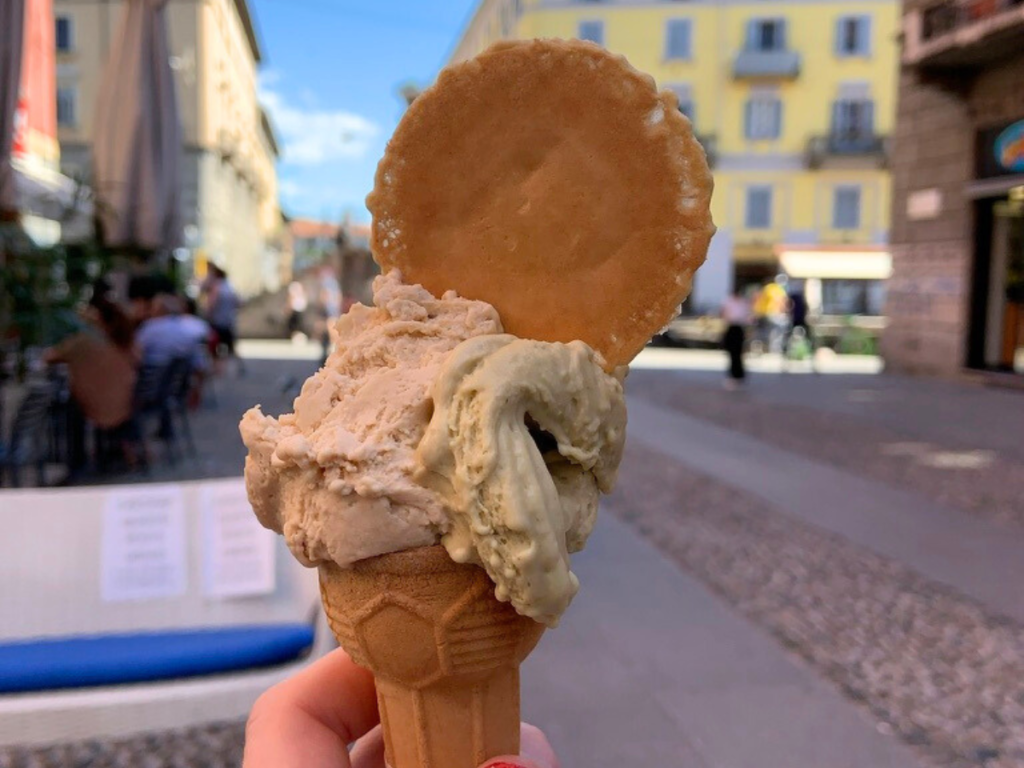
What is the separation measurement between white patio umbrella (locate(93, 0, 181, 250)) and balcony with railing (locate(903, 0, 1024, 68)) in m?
11.0

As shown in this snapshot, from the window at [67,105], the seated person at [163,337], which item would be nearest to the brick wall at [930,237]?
the seated person at [163,337]

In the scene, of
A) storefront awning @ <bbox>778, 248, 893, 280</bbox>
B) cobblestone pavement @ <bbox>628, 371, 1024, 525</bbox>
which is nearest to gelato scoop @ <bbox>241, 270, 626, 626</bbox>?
cobblestone pavement @ <bbox>628, 371, 1024, 525</bbox>

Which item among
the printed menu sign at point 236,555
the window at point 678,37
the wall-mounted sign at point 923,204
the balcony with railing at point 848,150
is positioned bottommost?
the printed menu sign at point 236,555

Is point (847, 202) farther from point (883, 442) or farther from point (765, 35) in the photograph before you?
point (883, 442)

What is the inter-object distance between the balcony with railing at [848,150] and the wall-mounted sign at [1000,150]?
18.4 meters

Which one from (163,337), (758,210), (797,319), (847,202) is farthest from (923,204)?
(847,202)

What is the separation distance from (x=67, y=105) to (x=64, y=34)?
2415 millimetres

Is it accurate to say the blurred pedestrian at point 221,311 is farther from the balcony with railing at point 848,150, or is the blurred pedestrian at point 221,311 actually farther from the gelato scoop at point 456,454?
the balcony with railing at point 848,150

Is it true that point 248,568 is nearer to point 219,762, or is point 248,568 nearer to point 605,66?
point 219,762

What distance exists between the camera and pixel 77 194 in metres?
5.51

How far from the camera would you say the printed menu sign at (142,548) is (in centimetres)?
271

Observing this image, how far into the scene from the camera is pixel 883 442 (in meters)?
7.98

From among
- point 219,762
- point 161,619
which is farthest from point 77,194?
point 219,762

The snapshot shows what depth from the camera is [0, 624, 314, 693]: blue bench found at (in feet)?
7.64
